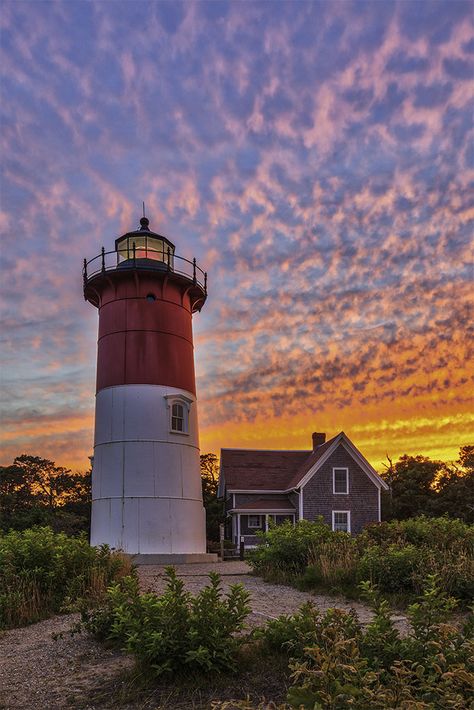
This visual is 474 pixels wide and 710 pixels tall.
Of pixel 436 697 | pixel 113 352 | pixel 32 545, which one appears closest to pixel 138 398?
pixel 113 352

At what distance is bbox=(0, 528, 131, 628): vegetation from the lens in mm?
9141

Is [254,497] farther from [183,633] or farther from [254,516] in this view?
[183,633]

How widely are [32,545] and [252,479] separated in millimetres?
22175

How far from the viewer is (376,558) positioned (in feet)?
35.6

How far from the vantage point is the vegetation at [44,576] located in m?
9.14

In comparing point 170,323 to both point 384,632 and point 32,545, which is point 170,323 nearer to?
point 32,545

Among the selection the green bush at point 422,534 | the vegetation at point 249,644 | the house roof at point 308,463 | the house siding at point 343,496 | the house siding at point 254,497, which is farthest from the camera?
the house siding at point 254,497

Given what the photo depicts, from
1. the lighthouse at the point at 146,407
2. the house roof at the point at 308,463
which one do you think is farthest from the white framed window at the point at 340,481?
the lighthouse at the point at 146,407

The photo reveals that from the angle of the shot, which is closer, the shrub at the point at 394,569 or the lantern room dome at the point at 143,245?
the shrub at the point at 394,569

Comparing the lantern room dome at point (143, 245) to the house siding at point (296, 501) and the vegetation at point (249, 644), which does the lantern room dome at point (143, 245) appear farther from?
the vegetation at point (249, 644)

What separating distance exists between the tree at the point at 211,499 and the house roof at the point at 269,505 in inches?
86.1

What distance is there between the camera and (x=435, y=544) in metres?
11.8

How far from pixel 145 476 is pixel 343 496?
12387 mm

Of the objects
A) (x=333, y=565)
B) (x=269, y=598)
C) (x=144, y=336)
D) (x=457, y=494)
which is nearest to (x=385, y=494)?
(x=457, y=494)
